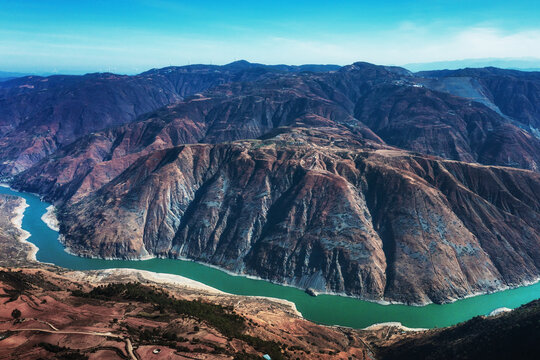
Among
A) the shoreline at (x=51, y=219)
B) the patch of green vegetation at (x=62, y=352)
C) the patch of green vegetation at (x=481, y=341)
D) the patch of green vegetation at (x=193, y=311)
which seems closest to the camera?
the patch of green vegetation at (x=62, y=352)

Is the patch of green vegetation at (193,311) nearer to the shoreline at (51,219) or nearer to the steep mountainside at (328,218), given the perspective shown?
the steep mountainside at (328,218)

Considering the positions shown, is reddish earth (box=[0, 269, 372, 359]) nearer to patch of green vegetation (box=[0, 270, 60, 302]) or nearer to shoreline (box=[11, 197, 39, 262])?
patch of green vegetation (box=[0, 270, 60, 302])

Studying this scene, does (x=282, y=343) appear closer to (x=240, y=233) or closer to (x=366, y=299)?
(x=366, y=299)

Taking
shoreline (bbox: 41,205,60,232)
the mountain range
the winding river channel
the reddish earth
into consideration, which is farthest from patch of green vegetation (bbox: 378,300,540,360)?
shoreline (bbox: 41,205,60,232)

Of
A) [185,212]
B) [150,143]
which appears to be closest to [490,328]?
[185,212]

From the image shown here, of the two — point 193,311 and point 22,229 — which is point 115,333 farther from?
point 22,229

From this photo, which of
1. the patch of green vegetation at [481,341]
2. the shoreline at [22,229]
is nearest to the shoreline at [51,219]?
the shoreline at [22,229]
